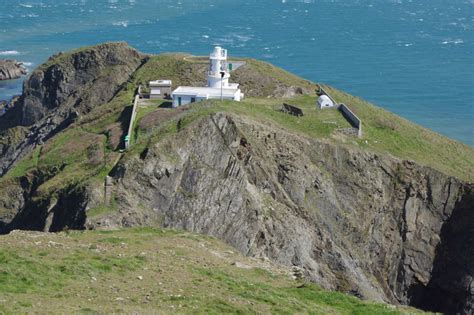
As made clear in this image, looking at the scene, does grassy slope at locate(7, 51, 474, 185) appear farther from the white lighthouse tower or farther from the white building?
the white lighthouse tower

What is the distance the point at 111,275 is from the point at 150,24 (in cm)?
16923

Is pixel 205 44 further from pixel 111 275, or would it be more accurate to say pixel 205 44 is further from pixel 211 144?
pixel 111 275

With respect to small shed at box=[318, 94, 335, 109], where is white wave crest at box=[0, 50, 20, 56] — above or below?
above

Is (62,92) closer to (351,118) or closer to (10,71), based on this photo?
(351,118)

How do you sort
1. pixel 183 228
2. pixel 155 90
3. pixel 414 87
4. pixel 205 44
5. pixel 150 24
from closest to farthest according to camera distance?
pixel 183 228
pixel 155 90
pixel 414 87
pixel 205 44
pixel 150 24

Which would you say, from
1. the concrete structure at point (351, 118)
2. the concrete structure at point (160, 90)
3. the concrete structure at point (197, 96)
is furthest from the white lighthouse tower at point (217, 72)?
the concrete structure at point (351, 118)

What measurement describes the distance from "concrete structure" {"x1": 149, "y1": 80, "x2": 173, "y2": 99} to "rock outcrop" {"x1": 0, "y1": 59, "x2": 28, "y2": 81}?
8446 cm

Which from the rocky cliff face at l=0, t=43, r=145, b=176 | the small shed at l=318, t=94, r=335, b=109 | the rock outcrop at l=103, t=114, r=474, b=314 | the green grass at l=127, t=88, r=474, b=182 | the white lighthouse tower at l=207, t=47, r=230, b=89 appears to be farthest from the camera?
the rocky cliff face at l=0, t=43, r=145, b=176

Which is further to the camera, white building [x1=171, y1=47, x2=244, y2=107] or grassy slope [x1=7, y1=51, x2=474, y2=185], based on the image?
white building [x1=171, y1=47, x2=244, y2=107]

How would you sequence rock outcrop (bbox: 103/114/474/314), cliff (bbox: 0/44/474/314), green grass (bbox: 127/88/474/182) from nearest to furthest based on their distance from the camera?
cliff (bbox: 0/44/474/314) → rock outcrop (bbox: 103/114/474/314) → green grass (bbox: 127/88/474/182)

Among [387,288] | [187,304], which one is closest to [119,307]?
[187,304]

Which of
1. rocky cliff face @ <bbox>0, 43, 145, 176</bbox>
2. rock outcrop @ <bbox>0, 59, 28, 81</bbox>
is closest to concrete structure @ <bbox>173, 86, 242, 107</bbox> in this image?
rocky cliff face @ <bbox>0, 43, 145, 176</bbox>

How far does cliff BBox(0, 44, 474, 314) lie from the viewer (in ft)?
185

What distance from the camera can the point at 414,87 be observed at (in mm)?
140375
